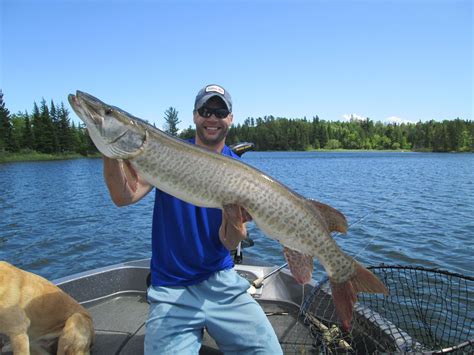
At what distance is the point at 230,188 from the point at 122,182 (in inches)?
37.0

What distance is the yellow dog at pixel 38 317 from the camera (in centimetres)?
289

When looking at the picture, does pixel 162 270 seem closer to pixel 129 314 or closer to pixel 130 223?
pixel 129 314

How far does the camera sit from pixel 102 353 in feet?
12.3

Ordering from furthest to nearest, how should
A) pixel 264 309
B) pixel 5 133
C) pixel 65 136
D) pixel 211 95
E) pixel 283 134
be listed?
pixel 283 134
pixel 65 136
pixel 5 133
pixel 264 309
pixel 211 95

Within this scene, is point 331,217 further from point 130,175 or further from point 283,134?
point 283,134

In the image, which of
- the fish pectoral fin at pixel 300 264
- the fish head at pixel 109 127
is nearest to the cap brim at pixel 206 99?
the fish head at pixel 109 127

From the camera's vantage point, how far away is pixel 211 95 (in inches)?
141

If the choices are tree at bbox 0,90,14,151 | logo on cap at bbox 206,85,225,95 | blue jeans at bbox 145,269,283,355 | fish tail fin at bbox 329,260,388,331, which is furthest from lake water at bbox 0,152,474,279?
tree at bbox 0,90,14,151

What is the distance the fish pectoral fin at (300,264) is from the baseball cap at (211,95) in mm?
1535

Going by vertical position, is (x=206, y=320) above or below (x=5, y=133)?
below

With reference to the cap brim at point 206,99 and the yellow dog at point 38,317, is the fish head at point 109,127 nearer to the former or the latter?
the cap brim at point 206,99

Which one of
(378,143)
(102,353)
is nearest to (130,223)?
(102,353)

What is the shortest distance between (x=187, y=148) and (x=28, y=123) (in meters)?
79.3

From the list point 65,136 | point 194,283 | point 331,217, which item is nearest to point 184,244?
point 194,283
